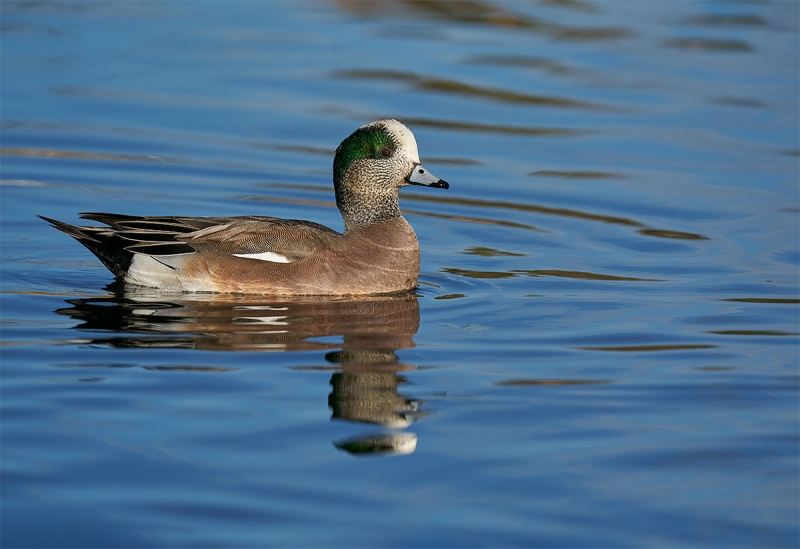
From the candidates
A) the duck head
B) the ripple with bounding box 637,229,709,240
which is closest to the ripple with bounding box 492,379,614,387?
the duck head

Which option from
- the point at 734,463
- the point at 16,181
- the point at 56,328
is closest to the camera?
the point at 734,463

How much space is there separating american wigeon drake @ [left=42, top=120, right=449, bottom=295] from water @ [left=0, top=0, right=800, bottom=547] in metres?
0.18

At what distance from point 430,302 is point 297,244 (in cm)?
89

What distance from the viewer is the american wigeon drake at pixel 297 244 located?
8125 millimetres

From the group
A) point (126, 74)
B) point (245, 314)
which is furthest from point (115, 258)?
point (126, 74)

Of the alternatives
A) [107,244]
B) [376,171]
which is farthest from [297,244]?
[107,244]

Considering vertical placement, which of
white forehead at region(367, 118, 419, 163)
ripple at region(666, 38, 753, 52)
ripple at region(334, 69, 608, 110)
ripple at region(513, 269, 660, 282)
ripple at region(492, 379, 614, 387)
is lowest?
ripple at region(492, 379, 614, 387)

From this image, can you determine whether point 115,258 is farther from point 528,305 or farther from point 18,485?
point 18,485

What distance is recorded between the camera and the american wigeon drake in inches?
320

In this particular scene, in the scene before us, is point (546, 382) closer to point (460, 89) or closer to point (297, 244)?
point (297, 244)

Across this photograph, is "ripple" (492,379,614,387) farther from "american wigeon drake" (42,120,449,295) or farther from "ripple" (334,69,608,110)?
"ripple" (334,69,608,110)

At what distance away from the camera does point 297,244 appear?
26.9 ft

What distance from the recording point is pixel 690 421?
6035mm

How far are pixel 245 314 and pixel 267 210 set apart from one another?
2.93 m
